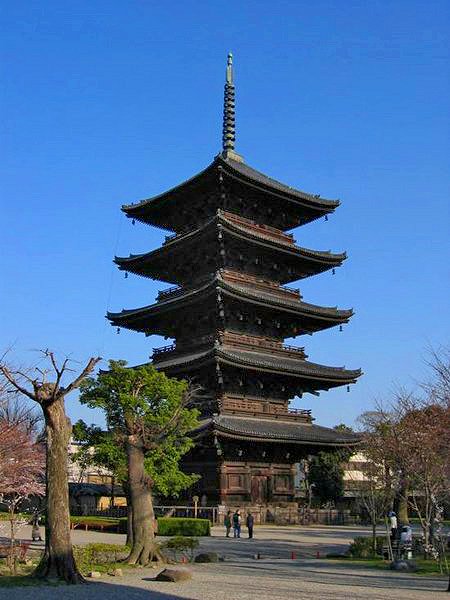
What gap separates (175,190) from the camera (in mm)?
54625

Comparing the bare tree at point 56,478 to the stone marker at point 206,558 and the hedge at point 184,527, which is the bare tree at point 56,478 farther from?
the hedge at point 184,527

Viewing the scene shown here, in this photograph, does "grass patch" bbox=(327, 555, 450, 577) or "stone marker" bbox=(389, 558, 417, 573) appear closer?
"grass patch" bbox=(327, 555, 450, 577)

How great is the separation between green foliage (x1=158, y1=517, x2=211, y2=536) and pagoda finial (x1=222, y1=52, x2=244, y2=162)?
32.5m

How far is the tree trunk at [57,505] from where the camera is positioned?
19125 millimetres

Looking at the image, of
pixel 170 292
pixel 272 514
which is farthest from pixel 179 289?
pixel 272 514

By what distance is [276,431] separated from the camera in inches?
1895

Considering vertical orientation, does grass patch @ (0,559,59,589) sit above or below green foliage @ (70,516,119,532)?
above

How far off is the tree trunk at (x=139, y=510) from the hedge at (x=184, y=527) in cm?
1459

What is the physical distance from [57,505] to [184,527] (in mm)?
21342

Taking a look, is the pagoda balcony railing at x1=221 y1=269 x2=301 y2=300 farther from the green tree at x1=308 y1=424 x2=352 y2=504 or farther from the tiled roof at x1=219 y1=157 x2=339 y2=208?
the green tree at x1=308 y1=424 x2=352 y2=504

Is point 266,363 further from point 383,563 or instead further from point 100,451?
point 383,563

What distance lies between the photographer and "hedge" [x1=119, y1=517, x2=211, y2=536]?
128 feet

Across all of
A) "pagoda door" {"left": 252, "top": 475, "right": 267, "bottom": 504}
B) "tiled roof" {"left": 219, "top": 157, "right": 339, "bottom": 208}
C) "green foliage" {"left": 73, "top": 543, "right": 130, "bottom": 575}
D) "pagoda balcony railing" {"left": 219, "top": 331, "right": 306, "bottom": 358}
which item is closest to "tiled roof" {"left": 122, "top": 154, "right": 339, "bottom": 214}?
"tiled roof" {"left": 219, "top": 157, "right": 339, "bottom": 208}

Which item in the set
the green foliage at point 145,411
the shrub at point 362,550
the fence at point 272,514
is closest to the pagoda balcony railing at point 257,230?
the green foliage at point 145,411
